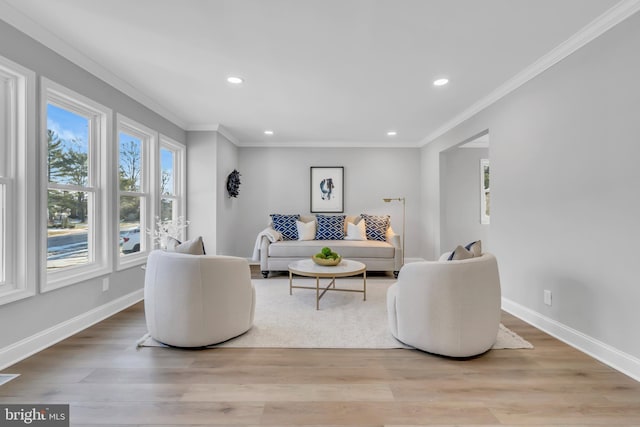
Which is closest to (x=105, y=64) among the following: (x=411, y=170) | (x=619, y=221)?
(x=619, y=221)

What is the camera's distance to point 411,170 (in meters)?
6.00

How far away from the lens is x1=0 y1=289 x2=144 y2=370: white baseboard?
2.04 metres

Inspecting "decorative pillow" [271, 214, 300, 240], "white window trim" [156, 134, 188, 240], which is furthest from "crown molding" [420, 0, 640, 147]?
"white window trim" [156, 134, 188, 240]

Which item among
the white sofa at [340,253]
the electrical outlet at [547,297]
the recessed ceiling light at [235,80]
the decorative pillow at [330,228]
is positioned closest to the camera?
the electrical outlet at [547,297]

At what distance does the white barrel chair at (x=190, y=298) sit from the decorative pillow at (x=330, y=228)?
312 cm

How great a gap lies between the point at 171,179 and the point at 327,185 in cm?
285

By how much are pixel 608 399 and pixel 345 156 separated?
4995 millimetres

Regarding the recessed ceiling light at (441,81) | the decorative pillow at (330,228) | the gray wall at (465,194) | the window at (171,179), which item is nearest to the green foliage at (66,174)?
the window at (171,179)

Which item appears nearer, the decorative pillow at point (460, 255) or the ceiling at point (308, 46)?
the ceiling at point (308, 46)

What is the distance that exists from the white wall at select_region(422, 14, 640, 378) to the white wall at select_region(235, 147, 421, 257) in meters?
2.67

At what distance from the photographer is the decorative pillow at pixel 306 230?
5.31 metres

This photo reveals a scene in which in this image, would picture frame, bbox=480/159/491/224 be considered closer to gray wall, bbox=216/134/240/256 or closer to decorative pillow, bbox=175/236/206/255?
gray wall, bbox=216/134/240/256

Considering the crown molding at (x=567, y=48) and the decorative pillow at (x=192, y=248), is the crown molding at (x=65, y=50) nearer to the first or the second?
the decorative pillow at (x=192, y=248)

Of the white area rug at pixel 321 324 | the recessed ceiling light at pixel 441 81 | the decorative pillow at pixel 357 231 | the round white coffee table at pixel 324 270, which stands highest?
the recessed ceiling light at pixel 441 81
